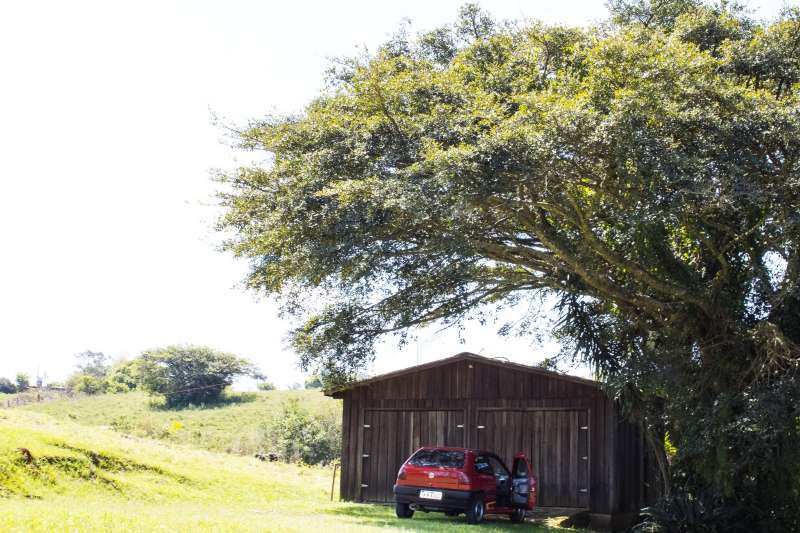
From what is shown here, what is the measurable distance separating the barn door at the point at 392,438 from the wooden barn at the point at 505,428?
0.03 m

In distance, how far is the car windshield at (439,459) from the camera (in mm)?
17891

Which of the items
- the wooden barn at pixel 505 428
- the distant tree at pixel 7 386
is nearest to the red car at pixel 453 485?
the wooden barn at pixel 505 428

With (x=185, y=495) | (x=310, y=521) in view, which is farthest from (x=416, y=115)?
(x=185, y=495)

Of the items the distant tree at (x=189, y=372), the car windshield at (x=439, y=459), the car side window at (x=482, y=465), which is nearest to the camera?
the car windshield at (x=439, y=459)

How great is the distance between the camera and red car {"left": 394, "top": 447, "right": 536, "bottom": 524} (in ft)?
57.5

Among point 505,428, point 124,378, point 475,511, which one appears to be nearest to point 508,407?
point 505,428

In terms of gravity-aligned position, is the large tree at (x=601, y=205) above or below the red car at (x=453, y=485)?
above

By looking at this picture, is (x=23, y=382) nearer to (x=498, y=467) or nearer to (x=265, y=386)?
(x=265, y=386)

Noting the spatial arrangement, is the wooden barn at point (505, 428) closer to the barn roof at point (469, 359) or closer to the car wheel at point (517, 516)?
the barn roof at point (469, 359)

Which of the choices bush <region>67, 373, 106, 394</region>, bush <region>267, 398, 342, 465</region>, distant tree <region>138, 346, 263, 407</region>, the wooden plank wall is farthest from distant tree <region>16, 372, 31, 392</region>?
the wooden plank wall

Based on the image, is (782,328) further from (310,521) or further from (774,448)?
(310,521)

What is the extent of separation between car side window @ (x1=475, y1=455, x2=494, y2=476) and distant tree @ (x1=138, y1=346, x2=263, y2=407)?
5318cm

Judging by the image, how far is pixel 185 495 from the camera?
2252 cm

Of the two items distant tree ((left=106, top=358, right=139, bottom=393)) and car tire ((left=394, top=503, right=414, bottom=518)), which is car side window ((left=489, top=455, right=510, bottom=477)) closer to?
car tire ((left=394, top=503, right=414, bottom=518))
